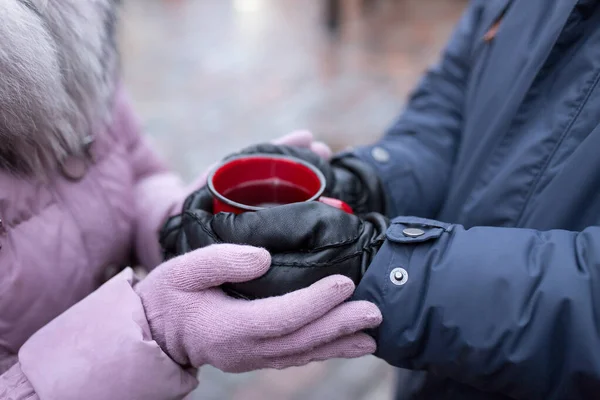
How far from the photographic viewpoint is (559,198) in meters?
0.76

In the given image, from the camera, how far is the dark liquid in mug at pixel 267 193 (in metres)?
0.88

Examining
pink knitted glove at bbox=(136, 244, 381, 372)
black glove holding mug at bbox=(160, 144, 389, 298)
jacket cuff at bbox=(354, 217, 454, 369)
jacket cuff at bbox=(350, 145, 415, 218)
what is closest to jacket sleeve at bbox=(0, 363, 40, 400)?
pink knitted glove at bbox=(136, 244, 381, 372)

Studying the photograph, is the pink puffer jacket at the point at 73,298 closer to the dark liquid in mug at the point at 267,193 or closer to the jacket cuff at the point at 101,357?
the jacket cuff at the point at 101,357

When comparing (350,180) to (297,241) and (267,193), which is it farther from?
(297,241)

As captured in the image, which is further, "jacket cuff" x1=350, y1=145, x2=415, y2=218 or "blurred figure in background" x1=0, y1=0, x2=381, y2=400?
"jacket cuff" x1=350, y1=145, x2=415, y2=218

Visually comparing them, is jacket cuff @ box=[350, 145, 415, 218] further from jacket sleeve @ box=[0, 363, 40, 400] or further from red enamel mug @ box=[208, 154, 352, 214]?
jacket sleeve @ box=[0, 363, 40, 400]

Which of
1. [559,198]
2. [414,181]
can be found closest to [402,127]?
[414,181]

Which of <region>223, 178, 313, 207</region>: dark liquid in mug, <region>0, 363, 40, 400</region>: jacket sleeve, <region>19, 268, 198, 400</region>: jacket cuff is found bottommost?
<region>0, 363, 40, 400</region>: jacket sleeve

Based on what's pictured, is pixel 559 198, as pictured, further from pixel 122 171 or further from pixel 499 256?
pixel 122 171

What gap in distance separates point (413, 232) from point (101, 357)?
1.41 feet

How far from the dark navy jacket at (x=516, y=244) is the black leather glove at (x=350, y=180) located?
14 cm

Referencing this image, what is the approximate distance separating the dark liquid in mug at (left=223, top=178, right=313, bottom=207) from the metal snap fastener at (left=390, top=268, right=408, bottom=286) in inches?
7.6

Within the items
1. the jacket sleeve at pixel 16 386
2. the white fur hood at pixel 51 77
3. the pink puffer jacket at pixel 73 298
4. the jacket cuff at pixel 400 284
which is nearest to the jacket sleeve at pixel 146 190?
the pink puffer jacket at pixel 73 298

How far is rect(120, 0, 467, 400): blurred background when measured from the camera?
2.78 metres
